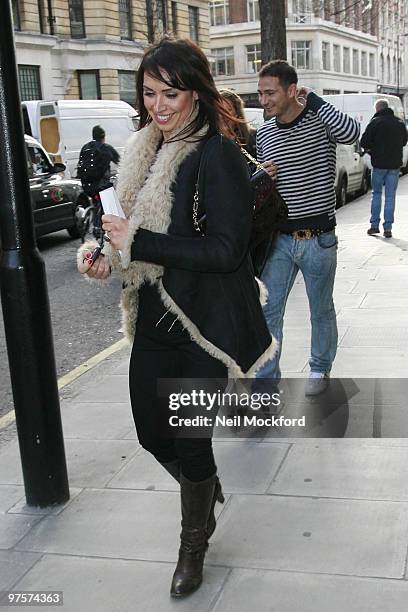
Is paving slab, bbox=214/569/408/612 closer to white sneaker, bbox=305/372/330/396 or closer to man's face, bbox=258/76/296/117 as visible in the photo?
white sneaker, bbox=305/372/330/396

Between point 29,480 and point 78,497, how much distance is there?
256 mm

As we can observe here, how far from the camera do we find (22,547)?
10.3 feet

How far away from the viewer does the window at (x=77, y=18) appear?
32156 mm

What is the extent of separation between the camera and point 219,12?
53.8m

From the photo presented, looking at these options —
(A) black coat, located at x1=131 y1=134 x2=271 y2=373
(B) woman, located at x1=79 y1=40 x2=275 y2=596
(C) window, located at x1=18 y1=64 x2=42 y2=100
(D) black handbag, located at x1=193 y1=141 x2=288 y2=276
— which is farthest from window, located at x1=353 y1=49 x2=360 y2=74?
(A) black coat, located at x1=131 y1=134 x2=271 y2=373

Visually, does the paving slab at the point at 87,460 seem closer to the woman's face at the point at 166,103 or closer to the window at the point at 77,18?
the woman's face at the point at 166,103

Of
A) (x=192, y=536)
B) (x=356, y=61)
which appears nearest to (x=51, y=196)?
(x=192, y=536)

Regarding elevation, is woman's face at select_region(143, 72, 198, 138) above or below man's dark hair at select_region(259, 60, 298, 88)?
below

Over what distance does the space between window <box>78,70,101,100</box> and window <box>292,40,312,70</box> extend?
22.5 meters

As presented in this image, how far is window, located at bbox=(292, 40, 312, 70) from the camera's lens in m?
52.0

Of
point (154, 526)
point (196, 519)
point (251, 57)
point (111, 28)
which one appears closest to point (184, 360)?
point (196, 519)

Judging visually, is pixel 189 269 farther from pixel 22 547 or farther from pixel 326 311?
pixel 326 311

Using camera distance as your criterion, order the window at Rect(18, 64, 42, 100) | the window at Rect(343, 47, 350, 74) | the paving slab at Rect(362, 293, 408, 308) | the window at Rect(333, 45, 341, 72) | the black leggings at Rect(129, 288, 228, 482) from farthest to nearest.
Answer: the window at Rect(343, 47, 350, 74), the window at Rect(333, 45, 341, 72), the window at Rect(18, 64, 42, 100), the paving slab at Rect(362, 293, 408, 308), the black leggings at Rect(129, 288, 228, 482)

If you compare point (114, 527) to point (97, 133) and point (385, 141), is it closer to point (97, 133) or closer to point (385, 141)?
point (385, 141)
